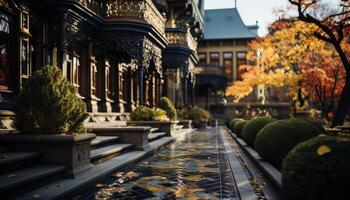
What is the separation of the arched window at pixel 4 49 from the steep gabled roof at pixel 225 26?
1708 inches

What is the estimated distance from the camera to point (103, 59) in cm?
1966

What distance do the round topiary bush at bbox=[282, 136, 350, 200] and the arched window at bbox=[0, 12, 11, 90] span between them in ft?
31.6

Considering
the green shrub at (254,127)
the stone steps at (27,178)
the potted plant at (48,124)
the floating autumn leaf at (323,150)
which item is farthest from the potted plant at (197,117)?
the floating autumn leaf at (323,150)

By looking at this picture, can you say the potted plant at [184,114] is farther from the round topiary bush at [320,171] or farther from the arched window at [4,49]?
the round topiary bush at [320,171]

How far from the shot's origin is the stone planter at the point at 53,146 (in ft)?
22.3

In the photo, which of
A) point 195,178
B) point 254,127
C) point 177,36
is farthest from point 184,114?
point 195,178

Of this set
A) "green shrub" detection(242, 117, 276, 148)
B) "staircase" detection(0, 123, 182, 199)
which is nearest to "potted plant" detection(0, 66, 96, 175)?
"staircase" detection(0, 123, 182, 199)

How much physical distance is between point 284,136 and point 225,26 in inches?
1994

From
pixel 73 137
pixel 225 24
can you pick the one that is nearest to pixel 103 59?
pixel 73 137

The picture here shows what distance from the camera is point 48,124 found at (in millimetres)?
7121

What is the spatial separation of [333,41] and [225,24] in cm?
4300

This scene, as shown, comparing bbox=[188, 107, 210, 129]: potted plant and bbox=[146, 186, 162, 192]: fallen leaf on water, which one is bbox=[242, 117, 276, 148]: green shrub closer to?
bbox=[146, 186, 162, 192]: fallen leaf on water

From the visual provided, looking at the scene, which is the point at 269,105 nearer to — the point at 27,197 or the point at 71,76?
the point at 71,76

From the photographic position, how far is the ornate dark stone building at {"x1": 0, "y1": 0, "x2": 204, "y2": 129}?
38.7 ft
